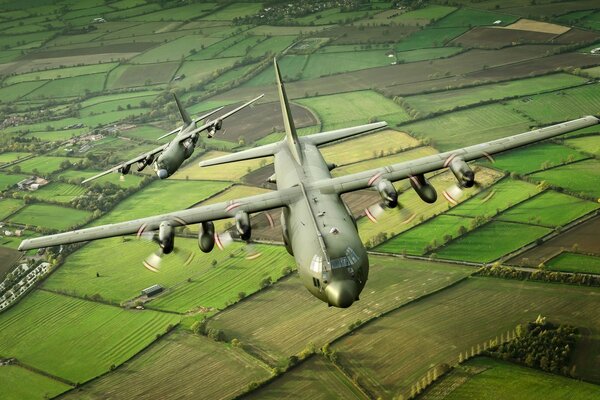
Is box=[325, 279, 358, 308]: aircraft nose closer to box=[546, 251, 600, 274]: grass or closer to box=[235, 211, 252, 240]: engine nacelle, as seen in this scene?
box=[235, 211, 252, 240]: engine nacelle

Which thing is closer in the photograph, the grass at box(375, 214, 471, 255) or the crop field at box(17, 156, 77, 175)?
the grass at box(375, 214, 471, 255)

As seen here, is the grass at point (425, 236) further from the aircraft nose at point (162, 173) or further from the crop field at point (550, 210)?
the aircraft nose at point (162, 173)

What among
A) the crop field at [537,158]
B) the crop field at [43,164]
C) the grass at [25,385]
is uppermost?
the crop field at [43,164]

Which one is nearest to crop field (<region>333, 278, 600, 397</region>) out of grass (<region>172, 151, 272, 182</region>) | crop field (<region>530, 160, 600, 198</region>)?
crop field (<region>530, 160, 600, 198</region>)

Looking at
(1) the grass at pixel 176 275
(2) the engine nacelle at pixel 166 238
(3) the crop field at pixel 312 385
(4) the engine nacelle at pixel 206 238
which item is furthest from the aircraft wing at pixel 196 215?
(1) the grass at pixel 176 275

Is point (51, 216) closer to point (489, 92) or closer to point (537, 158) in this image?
point (537, 158)
